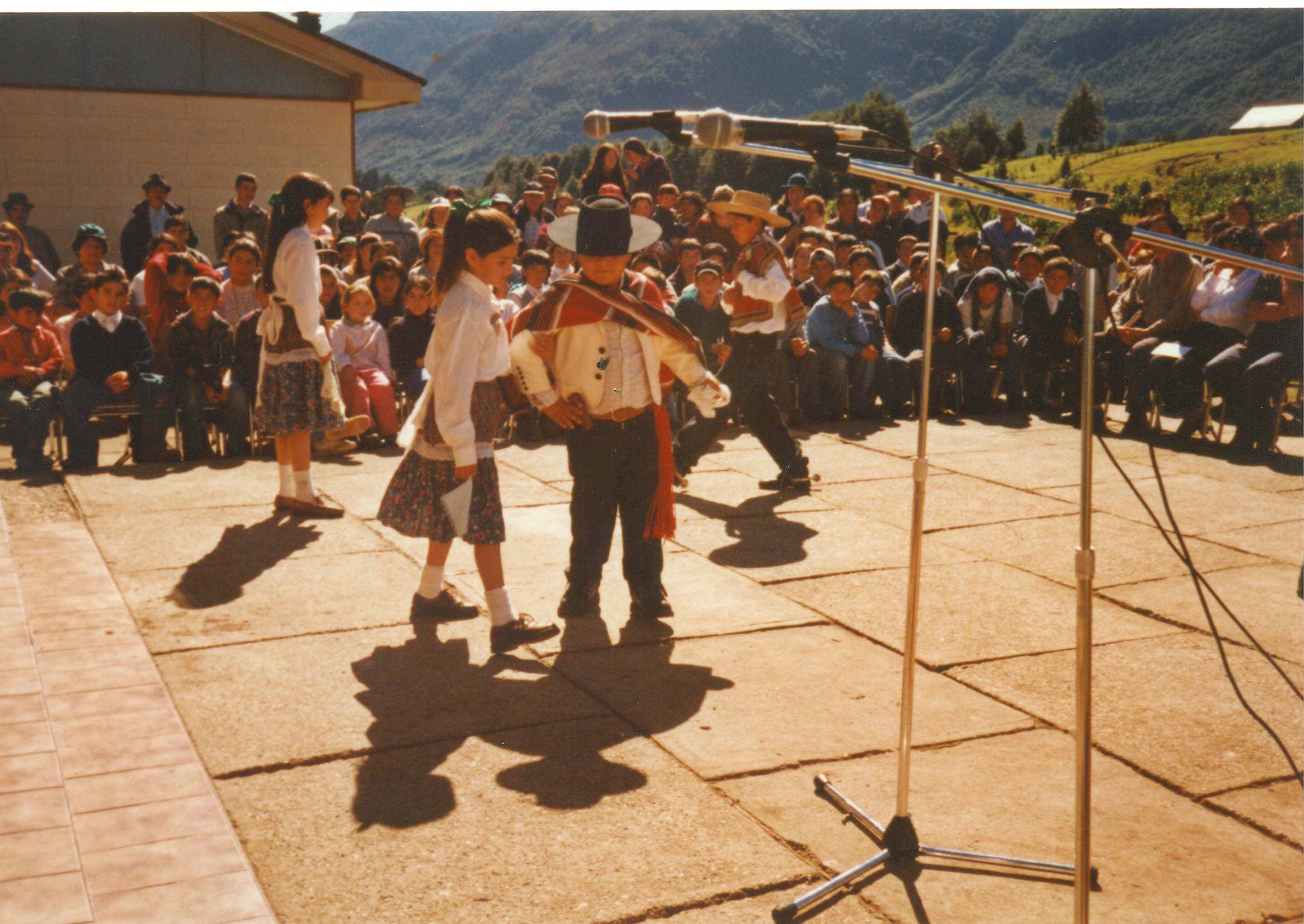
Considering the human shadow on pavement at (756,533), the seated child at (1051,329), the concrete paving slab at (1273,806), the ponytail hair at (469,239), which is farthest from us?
the seated child at (1051,329)

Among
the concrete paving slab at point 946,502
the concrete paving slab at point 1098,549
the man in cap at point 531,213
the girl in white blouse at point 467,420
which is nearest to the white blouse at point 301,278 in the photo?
the girl in white blouse at point 467,420

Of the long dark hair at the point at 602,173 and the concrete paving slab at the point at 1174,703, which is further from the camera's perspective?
the long dark hair at the point at 602,173

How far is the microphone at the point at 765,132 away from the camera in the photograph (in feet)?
9.54

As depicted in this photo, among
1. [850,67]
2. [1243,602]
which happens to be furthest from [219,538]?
[850,67]

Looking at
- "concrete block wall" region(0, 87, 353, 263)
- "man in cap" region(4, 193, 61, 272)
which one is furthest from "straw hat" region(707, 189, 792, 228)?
"concrete block wall" region(0, 87, 353, 263)

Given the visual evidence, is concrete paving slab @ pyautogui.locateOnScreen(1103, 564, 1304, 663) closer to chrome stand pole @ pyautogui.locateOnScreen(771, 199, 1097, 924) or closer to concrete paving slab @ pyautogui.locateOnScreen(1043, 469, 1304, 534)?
concrete paving slab @ pyautogui.locateOnScreen(1043, 469, 1304, 534)

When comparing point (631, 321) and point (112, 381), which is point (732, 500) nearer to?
point (631, 321)

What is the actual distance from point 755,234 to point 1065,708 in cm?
430

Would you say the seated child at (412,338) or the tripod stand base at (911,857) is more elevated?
the seated child at (412,338)

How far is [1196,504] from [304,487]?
5.64 m

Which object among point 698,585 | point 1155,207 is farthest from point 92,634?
point 1155,207

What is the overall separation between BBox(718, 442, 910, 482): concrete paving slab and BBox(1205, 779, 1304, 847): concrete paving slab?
15.2ft

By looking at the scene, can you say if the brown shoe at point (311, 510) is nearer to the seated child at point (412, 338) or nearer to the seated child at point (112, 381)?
the seated child at point (112, 381)

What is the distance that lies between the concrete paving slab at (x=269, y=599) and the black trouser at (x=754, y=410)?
2533 millimetres
